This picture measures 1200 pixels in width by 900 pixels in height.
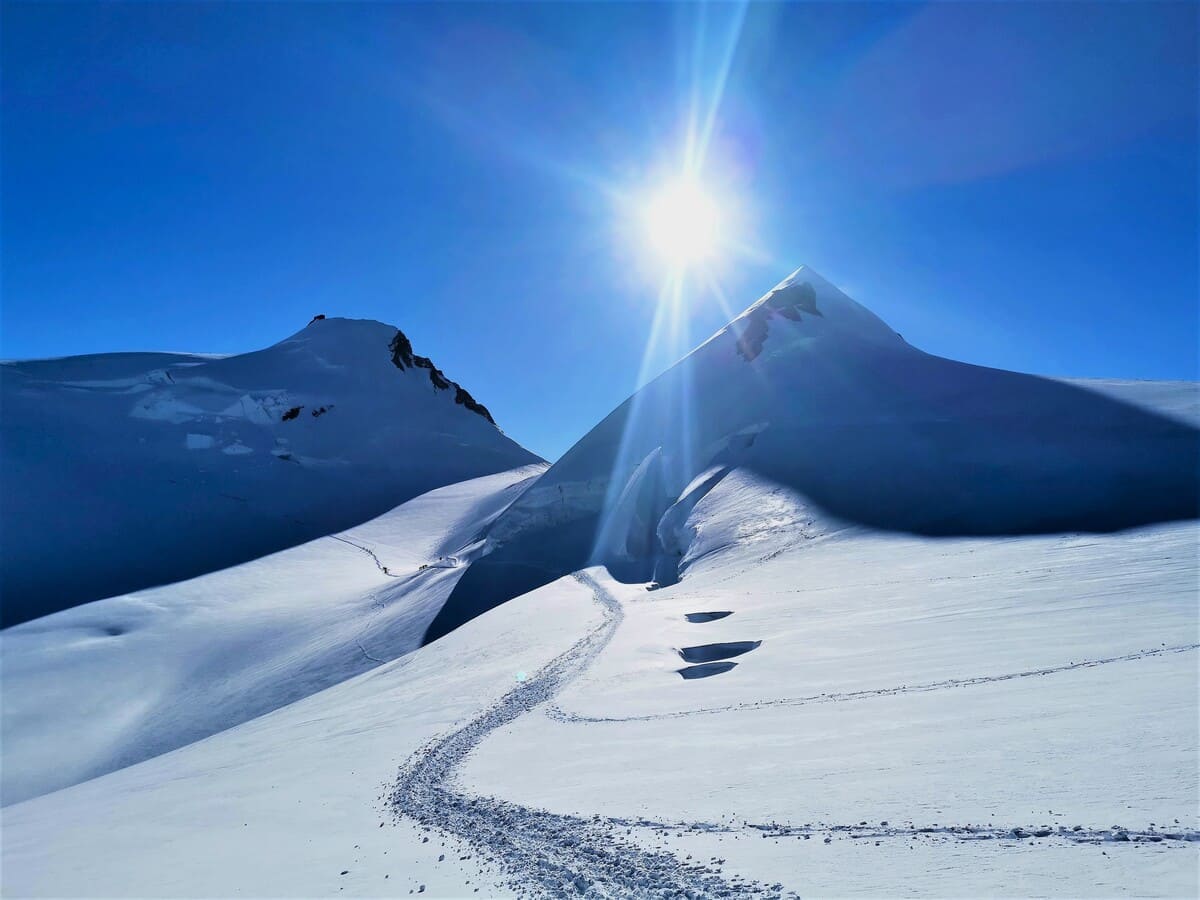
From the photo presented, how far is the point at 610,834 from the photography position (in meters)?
6.35

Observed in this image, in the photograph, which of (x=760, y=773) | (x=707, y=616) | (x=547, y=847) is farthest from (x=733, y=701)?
(x=707, y=616)

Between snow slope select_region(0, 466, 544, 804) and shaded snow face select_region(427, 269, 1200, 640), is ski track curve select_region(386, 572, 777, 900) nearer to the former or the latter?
shaded snow face select_region(427, 269, 1200, 640)

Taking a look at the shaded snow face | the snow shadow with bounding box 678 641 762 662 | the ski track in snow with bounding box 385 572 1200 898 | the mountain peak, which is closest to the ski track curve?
the ski track in snow with bounding box 385 572 1200 898

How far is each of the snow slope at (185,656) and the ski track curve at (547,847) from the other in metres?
20.4

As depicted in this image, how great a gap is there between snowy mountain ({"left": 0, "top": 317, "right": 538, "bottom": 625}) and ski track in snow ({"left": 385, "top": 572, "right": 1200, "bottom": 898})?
47.8m

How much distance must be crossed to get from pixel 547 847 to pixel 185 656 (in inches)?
1285

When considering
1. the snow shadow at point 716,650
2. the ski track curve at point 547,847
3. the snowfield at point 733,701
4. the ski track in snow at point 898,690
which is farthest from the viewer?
the snow shadow at point 716,650

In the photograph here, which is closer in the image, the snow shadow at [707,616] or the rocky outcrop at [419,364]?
the snow shadow at [707,616]

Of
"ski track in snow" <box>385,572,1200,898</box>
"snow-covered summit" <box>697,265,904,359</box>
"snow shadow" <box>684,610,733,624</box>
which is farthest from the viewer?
"snow-covered summit" <box>697,265,904,359</box>

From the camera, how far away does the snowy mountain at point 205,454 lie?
51.4 metres

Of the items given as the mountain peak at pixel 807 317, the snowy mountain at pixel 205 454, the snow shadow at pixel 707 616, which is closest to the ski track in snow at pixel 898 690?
the snow shadow at pixel 707 616

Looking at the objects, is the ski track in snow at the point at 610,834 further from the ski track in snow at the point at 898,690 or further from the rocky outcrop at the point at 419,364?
the rocky outcrop at the point at 419,364

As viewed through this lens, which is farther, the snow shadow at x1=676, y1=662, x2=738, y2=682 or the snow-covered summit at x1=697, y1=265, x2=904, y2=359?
the snow-covered summit at x1=697, y1=265, x2=904, y2=359

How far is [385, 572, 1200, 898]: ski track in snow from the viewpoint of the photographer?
16.1ft
